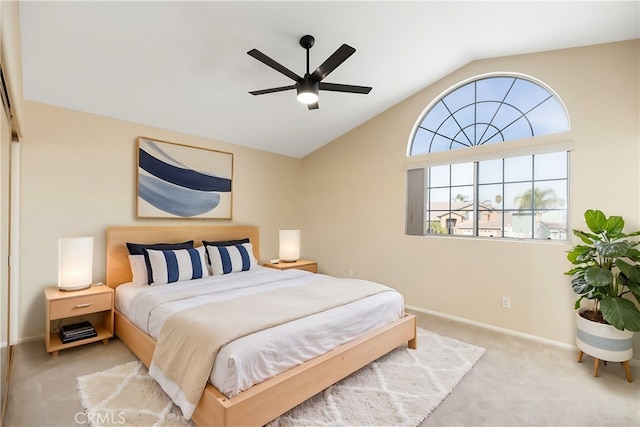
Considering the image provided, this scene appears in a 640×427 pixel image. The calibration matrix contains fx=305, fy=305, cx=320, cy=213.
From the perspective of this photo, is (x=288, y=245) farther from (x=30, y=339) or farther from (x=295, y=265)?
(x=30, y=339)

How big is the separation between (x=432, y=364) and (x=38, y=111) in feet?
14.1

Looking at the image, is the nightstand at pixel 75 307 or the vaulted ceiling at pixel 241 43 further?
the nightstand at pixel 75 307

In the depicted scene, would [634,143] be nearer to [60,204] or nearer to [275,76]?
[275,76]

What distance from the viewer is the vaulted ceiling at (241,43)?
2295 mm

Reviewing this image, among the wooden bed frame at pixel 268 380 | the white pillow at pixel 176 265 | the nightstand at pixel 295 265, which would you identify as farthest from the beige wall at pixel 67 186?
the nightstand at pixel 295 265

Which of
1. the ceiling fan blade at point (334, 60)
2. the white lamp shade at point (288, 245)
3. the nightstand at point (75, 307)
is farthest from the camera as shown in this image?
the white lamp shade at point (288, 245)

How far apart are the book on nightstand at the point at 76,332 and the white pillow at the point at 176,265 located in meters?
0.64

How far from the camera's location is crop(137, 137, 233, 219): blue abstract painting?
3611 mm

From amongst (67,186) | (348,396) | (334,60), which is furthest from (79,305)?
(334,60)

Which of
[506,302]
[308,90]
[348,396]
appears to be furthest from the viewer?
[506,302]

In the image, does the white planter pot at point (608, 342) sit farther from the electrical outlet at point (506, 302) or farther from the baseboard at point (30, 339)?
the baseboard at point (30, 339)

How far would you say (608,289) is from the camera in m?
2.48

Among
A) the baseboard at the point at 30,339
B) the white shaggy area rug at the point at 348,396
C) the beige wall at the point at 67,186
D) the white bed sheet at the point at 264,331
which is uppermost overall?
the beige wall at the point at 67,186

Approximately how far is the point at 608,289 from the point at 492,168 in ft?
5.22
